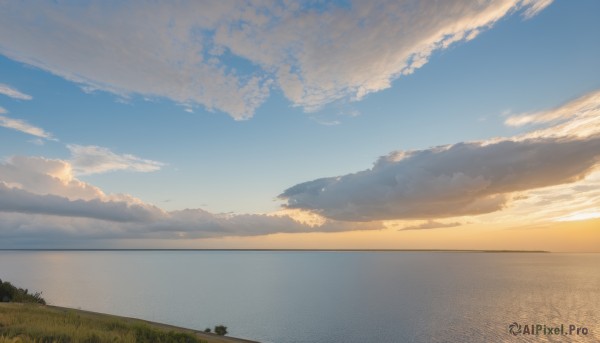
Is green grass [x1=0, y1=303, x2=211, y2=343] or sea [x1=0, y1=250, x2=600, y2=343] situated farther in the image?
sea [x1=0, y1=250, x2=600, y2=343]

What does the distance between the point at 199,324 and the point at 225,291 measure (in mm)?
50922

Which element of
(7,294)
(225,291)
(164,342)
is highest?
(164,342)

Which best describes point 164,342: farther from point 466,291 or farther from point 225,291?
point 466,291

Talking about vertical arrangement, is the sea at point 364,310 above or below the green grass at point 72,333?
below

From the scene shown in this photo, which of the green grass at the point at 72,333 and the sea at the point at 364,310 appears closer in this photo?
the green grass at the point at 72,333

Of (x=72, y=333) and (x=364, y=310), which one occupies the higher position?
(x=72, y=333)

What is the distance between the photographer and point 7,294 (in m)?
49.7

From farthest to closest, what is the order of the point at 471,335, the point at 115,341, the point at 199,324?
the point at 199,324, the point at 471,335, the point at 115,341

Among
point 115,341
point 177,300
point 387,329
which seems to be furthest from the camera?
point 177,300

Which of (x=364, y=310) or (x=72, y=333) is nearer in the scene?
(x=72, y=333)

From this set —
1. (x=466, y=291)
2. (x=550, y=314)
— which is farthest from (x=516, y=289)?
(x=550, y=314)

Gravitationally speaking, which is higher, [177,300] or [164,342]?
[164,342]

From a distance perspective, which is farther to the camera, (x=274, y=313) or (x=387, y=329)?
(x=274, y=313)

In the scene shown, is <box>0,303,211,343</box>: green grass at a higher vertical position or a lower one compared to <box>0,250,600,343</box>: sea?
higher
